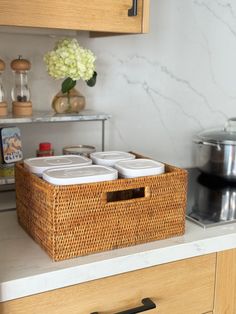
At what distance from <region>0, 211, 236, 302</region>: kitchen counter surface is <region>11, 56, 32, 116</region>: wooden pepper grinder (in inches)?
14.2

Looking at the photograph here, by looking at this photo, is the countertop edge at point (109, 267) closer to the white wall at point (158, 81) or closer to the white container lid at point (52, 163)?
the white container lid at point (52, 163)

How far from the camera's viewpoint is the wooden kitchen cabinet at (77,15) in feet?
3.49

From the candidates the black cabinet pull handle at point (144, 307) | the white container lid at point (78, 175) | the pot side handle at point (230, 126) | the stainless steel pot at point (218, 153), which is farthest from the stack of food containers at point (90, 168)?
the pot side handle at point (230, 126)

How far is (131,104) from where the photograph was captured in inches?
66.7

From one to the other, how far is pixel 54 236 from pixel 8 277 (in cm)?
13

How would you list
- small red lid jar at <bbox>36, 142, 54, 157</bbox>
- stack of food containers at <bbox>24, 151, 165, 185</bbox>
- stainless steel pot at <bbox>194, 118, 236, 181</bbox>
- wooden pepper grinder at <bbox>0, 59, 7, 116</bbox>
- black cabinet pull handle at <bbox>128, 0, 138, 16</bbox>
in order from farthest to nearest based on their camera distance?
stainless steel pot at <bbox>194, 118, 236, 181</bbox>, small red lid jar at <bbox>36, 142, 54, 157</bbox>, wooden pepper grinder at <bbox>0, 59, 7, 116</bbox>, black cabinet pull handle at <bbox>128, 0, 138, 16</bbox>, stack of food containers at <bbox>24, 151, 165, 185</bbox>

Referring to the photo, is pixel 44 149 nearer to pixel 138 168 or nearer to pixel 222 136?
pixel 138 168

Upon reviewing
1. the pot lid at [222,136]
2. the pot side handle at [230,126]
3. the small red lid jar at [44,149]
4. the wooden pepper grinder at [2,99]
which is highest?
→ the wooden pepper grinder at [2,99]

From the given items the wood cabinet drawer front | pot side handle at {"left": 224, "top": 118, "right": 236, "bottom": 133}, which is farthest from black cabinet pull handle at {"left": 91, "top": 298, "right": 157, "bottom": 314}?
pot side handle at {"left": 224, "top": 118, "right": 236, "bottom": 133}

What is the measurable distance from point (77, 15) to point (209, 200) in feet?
2.44

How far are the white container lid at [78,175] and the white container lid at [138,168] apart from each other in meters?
0.03

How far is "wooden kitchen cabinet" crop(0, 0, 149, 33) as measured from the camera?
3.49 feet

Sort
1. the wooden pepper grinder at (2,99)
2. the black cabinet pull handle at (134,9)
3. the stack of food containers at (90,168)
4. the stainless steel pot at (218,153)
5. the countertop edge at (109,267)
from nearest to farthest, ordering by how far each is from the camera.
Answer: the countertop edge at (109,267) → the stack of food containers at (90,168) → the black cabinet pull handle at (134,9) → the wooden pepper grinder at (2,99) → the stainless steel pot at (218,153)

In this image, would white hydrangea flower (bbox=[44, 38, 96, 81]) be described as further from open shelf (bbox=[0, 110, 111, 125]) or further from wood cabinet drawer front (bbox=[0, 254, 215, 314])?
wood cabinet drawer front (bbox=[0, 254, 215, 314])
